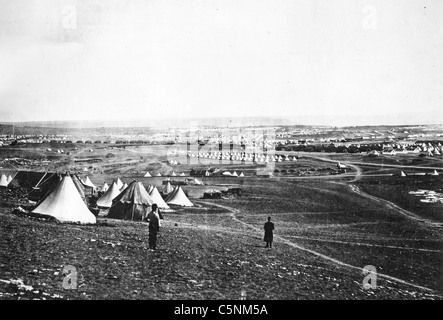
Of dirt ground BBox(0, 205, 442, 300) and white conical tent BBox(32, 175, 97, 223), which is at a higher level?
white conical tent BBox(32, 175, 97, 223)

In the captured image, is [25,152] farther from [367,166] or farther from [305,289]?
[367,166]

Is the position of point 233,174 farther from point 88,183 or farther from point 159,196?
point 88,183

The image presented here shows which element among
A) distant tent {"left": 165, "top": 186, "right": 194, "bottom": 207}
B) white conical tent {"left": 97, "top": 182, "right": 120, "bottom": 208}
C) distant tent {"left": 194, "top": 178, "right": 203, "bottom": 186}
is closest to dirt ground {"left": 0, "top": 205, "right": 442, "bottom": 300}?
white conical tent {"left": 97, "top": 182, "right": 120, "bottom": 208}

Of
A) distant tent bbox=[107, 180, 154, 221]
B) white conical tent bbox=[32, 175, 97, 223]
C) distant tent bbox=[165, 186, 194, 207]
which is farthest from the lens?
distant tent bbox=[165, 186, 194, 207]

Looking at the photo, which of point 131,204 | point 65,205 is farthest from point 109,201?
point 65,205

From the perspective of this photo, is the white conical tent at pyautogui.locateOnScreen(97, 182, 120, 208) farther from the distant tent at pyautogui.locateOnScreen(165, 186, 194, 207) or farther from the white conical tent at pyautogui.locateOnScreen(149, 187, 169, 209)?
the distant tent at pyautogui.locateOnScreen(165, 186, 194, 207)

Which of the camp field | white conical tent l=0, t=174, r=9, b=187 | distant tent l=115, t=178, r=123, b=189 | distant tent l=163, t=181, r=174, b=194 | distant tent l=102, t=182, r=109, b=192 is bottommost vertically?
the camp field

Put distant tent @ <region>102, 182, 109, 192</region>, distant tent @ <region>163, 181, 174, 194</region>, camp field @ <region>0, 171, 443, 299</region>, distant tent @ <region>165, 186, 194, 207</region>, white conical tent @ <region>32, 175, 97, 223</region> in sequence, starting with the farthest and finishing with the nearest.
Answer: distant tent @ <region>163, 181, 174, 194</region>, distant tent @ <region>165, 186, 194, 207</region>, distant tent @ <region>102, 182, 109, 192</region>, white conical tent @ <region>32, 175, 97, 223</region>, camp field @ <region>0, 171, 443, 299</region>
